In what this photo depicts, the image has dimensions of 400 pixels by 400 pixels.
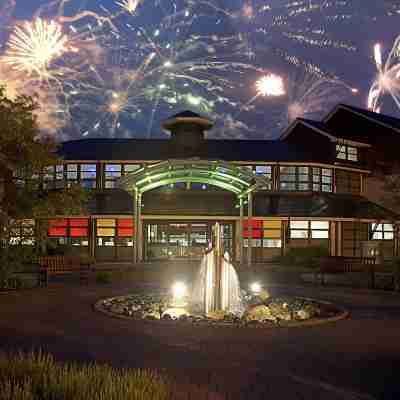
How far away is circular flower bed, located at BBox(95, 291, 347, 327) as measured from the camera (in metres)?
11.6

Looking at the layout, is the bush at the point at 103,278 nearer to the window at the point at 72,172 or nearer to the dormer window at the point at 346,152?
the window at the point at 72,172

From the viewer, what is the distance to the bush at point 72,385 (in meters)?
5.10

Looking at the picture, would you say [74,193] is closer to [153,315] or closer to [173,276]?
[173,276]

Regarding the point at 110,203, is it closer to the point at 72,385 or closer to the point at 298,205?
the point at 298,205

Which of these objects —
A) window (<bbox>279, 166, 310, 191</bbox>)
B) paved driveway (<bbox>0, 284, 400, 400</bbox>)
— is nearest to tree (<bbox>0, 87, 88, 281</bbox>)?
paved driveway (<bbox>0, 284, 400, 400</bbox>)

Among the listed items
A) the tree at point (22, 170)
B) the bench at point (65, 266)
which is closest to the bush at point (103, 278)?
the bench at point (65, 266)

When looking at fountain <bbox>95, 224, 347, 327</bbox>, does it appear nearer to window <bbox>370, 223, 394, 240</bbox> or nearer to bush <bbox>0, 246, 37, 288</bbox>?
bush <bbox>0, 246, 37, 288</bbox>

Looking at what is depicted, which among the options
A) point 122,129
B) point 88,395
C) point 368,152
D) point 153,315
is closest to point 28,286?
point 153,315

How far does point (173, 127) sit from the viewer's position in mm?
36094

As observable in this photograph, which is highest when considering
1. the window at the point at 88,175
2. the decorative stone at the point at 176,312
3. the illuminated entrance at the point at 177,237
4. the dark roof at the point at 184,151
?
the dark roof at the point at 184,151

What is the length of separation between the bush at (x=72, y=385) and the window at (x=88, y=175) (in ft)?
88.2

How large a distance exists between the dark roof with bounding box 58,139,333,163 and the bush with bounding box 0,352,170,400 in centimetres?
2676

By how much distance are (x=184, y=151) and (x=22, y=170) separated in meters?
17.0

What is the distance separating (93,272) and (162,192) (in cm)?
1115
